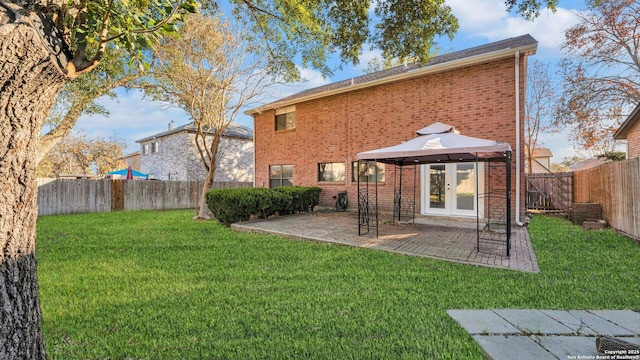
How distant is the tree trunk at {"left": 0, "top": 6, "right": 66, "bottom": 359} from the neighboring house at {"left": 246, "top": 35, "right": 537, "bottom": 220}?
953cm

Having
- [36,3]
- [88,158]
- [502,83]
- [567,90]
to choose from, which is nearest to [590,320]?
[36,3]

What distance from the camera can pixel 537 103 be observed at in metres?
20.6

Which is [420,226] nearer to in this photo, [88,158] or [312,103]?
[312,103]

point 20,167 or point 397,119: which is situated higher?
point 397,119

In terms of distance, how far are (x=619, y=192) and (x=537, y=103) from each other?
16206 millimetres

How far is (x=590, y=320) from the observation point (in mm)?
2916

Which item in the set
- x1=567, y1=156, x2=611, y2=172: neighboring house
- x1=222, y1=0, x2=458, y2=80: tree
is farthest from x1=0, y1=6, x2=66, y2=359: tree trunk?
x1=567, y1=156, x2=611, y2=172: neighboring house

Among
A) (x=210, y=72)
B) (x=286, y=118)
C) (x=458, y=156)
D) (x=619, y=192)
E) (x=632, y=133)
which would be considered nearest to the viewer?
(x=619, y=192)

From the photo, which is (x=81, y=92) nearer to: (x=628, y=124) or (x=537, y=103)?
(x=628, y=124)

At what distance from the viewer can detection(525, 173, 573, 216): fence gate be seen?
39.5 ft

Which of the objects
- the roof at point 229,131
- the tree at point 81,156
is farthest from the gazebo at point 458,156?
the tree at point 81,156

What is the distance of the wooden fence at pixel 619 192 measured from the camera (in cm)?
657

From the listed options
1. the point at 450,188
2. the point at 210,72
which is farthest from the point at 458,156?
the point at 210,72

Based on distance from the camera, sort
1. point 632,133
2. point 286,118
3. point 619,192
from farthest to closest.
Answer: point 286,118, point 632,133, point 619,192
